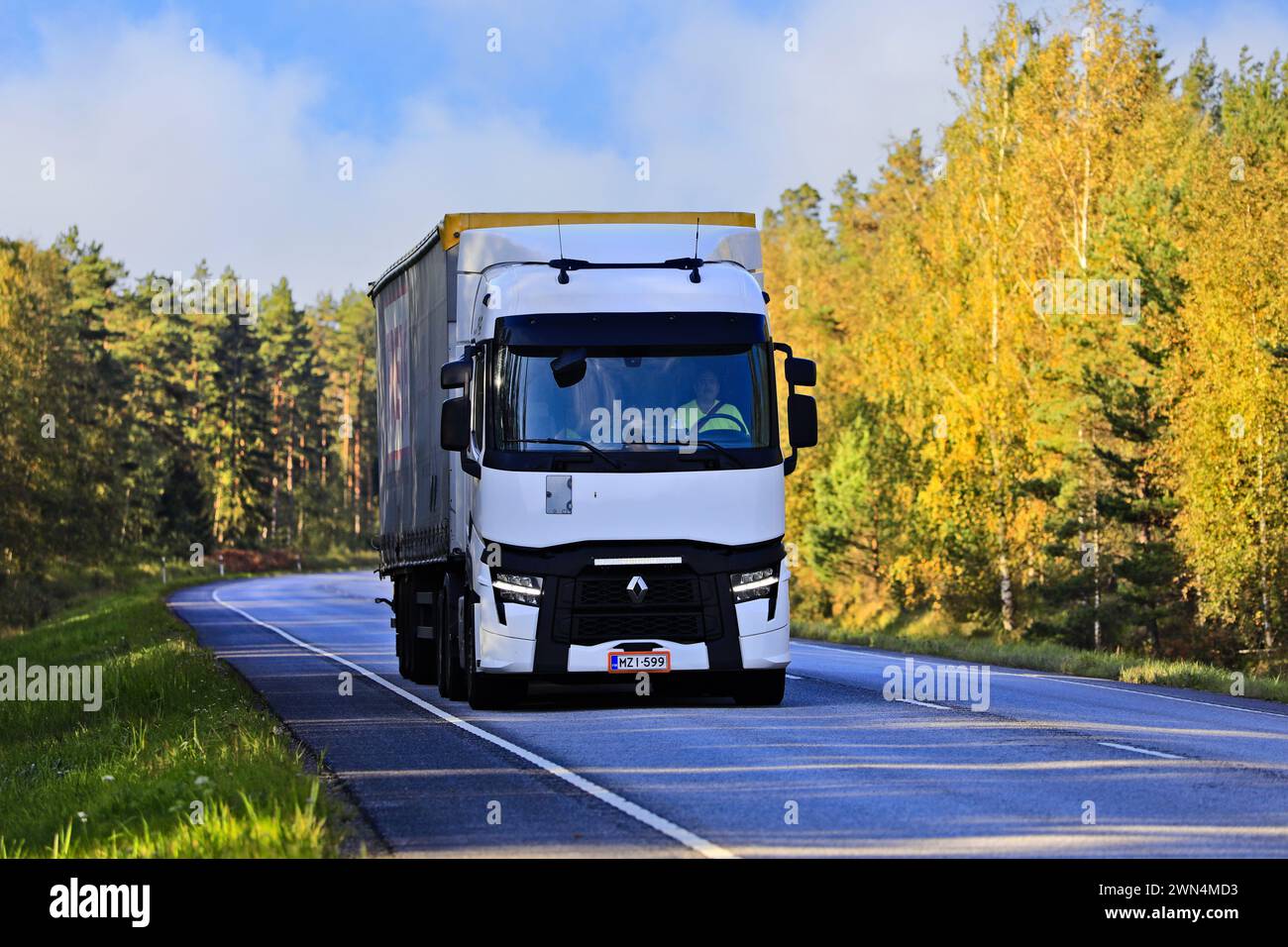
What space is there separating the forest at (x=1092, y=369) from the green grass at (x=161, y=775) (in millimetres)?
22622

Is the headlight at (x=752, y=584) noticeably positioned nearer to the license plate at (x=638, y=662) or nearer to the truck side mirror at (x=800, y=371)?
the license plate at (x=638, y=662)

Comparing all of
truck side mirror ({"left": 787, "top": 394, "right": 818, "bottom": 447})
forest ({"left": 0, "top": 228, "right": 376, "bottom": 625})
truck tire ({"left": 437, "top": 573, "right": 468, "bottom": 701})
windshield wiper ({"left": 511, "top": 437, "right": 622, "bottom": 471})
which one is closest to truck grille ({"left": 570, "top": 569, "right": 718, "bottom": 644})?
windshield wiper ({"left": 511, "top": 437, "right": 622, "bottom": 471})

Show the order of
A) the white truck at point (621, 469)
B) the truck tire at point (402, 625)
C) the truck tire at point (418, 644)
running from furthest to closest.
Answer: the truck tire at point (402, 625), the truck tire at point (418, 644), the white truck at point (621, 469)

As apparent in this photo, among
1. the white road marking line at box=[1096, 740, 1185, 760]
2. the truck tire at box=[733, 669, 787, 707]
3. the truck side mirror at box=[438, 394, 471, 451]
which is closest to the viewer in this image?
the white road marking line at box=[1096, 740, 1185, 760]

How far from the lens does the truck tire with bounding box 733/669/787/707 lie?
55.7 ft

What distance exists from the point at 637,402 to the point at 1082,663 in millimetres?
13318

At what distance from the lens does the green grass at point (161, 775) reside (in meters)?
9.44

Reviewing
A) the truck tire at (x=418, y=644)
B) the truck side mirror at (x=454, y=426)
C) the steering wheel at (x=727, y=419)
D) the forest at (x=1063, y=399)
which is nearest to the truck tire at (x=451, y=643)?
the truck tire at (x=418, y=644)

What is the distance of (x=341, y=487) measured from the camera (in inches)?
5714

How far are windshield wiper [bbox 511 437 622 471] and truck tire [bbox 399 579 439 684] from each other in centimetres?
451

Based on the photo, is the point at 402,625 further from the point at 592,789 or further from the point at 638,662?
the point at 592,789

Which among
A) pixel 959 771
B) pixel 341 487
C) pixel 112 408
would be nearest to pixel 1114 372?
pixel 959 771

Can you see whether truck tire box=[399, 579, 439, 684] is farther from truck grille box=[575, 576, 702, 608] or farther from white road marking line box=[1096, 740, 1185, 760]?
white road marking line box=[1096, 740, 1185, 760]

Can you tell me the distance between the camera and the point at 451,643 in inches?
712
